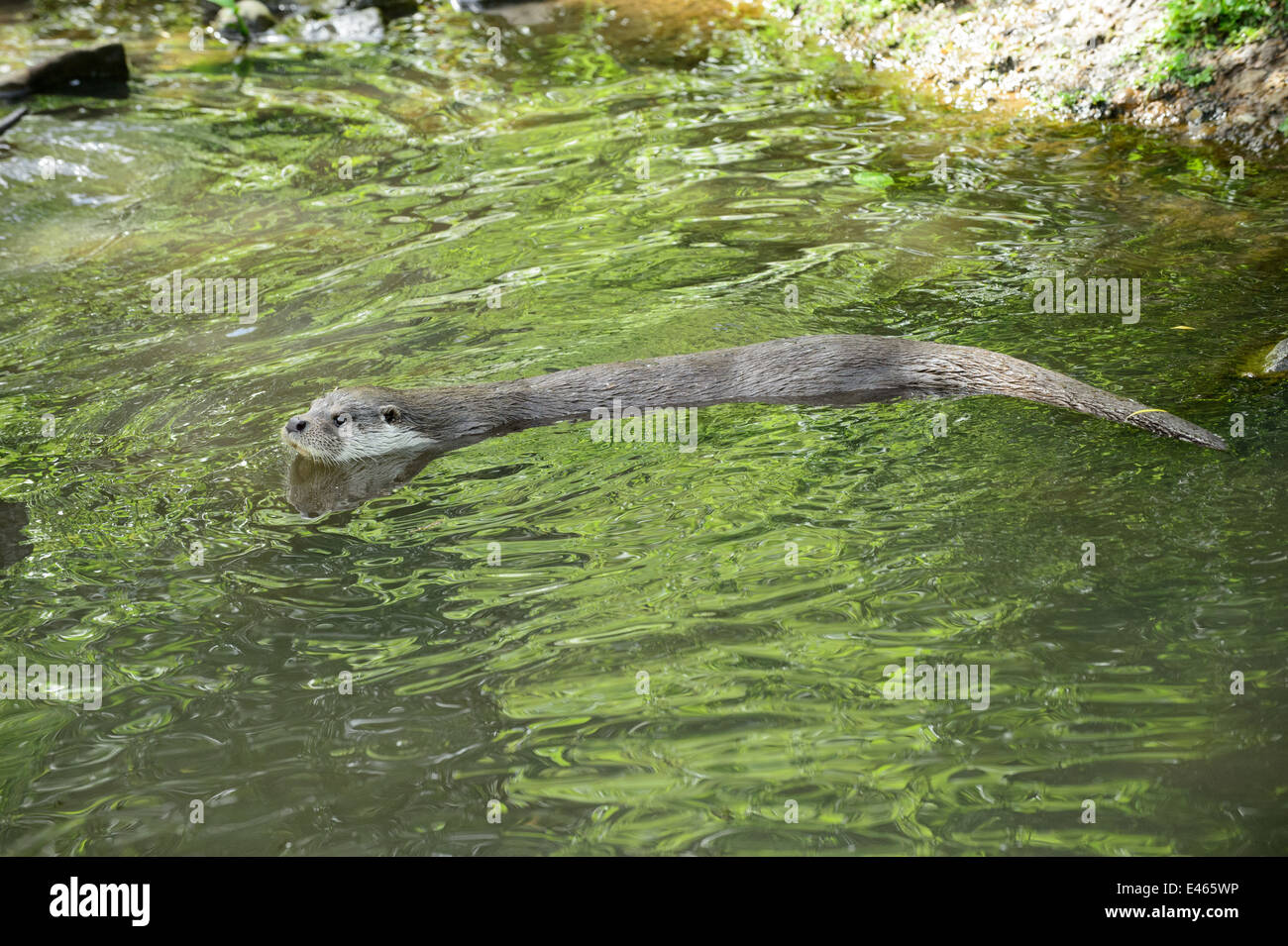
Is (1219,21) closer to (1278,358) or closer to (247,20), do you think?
(1278,358)

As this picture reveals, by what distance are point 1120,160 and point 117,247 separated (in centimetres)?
655

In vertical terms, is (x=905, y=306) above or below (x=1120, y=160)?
below

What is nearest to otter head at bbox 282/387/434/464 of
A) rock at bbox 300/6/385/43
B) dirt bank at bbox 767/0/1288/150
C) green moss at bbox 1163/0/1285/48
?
dirt bank at bbox 767/0/1288/150

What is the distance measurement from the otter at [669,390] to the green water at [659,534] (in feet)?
0.40

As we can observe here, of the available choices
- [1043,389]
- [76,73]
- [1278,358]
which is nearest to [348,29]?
[76,73]

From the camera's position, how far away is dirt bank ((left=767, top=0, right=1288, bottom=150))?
7.39 metres

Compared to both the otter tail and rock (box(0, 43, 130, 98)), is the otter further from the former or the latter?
rock (box(0, 43, 130, 98))

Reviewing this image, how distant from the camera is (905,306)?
17.9ft

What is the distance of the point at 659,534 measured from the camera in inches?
151

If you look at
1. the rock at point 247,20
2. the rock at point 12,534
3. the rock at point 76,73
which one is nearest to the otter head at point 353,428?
the rock at point 12,534

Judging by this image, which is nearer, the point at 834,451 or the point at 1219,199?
the point at 834,451

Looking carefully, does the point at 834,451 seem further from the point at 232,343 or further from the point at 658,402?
the point at 232,343

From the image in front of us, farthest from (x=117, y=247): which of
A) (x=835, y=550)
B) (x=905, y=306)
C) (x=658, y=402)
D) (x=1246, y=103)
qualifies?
(x=1246, y=103)

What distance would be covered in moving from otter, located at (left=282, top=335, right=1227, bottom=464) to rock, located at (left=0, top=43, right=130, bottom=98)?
7.25 meters
